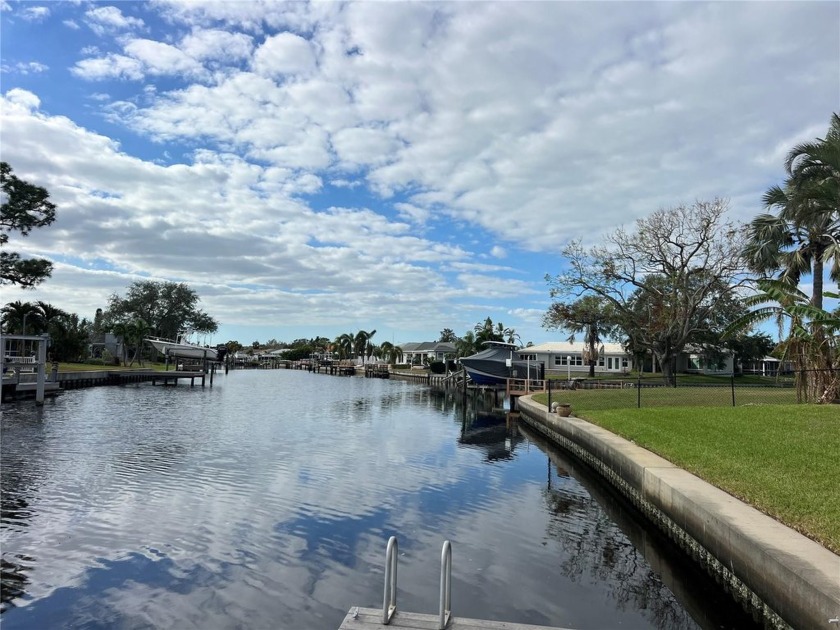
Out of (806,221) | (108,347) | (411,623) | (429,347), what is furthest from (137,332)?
(411,623)

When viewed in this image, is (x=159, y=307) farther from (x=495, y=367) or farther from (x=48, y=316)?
(x=495, y=367)

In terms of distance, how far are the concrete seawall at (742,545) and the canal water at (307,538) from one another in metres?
0.39

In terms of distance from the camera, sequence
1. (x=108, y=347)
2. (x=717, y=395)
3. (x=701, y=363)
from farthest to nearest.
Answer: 1. (x=108, y=347)
2. (x=701, y=363)
3. (x=717, y=395)

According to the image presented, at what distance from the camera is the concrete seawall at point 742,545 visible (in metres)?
6.00

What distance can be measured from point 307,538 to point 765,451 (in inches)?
365

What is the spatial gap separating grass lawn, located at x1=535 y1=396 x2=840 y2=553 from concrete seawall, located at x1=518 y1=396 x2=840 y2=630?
0.31m

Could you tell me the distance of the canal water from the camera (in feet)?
25.3

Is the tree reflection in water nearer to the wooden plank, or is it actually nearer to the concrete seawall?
the concrete seawall

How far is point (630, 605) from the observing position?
8.07 metres

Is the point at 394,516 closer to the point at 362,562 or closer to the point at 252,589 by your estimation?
the point at 362,562

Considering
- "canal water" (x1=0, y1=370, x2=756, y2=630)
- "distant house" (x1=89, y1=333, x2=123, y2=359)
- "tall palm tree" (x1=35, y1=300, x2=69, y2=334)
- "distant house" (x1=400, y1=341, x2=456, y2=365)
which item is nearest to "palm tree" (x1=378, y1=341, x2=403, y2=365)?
"distant house" (x1=400, y1=341, x2=456, y2=365)

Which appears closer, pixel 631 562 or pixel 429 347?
pixel 631 562

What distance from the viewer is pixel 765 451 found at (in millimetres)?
11977

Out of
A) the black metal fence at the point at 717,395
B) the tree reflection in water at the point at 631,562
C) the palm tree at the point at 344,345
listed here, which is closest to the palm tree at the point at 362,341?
the palm tree at the point at 344,345
